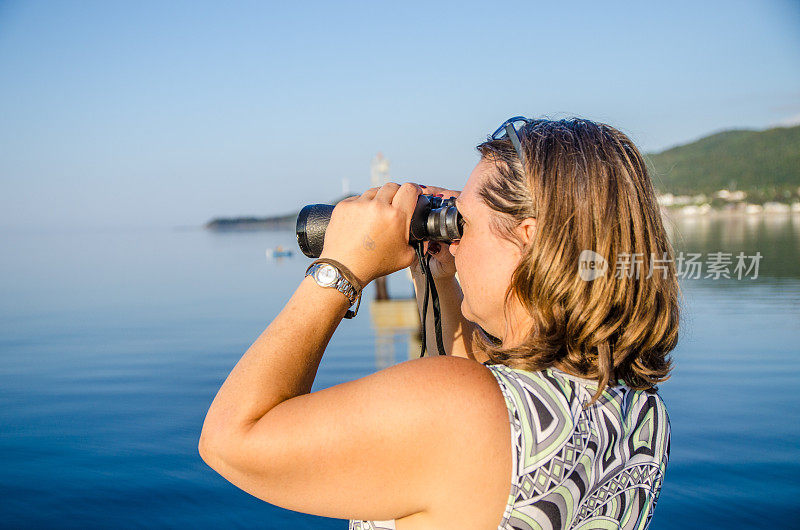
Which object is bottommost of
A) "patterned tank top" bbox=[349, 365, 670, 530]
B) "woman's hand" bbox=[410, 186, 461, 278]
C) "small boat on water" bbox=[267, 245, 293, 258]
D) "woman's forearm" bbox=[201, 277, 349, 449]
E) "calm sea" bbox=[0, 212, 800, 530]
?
"small boat on water" bbox=[267, 245, 293, 258]

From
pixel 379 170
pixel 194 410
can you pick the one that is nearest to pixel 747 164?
pixel 379 170

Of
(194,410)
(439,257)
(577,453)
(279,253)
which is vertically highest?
(439,257)

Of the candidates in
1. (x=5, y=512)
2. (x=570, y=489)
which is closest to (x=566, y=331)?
(x=570, y=489)

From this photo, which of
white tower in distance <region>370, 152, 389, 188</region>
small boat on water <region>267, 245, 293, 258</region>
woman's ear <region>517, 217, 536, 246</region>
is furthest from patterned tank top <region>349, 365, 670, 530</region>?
small boat on water <region>267, 245, 293, 258</region>

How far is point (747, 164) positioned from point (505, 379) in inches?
4288

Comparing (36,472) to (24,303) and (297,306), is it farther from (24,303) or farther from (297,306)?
(24,303)

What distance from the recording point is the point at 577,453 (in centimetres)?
97

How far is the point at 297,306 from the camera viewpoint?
3.51 ft

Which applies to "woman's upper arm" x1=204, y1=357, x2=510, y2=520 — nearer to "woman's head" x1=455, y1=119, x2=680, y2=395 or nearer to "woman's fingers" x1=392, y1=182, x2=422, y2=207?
"woman's head" x1=455, y1=119, x2=680, y2=395

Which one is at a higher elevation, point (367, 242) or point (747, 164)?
point (747, 164)

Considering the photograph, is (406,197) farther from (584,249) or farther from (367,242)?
(584,249)

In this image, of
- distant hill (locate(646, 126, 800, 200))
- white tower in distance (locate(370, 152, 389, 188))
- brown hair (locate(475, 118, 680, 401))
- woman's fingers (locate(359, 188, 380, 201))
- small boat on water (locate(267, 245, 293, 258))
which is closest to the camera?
brown hair (locate(475, 118, 680, 401))

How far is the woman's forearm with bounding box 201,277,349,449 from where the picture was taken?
962 millimetres

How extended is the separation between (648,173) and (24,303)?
19.0 meters
